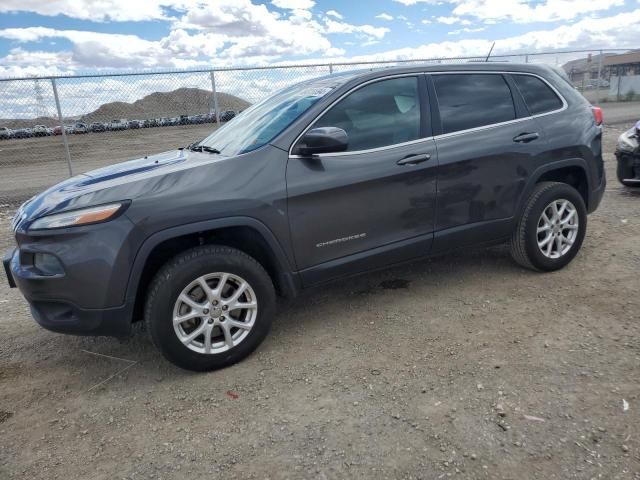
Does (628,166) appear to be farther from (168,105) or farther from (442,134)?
(168,105)

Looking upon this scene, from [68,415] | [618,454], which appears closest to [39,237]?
[68,415]

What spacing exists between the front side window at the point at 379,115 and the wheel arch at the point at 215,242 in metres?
0.86

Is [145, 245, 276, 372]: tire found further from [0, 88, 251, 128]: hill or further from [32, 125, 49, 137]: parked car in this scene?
[32, 125, 49, 137]: parked car

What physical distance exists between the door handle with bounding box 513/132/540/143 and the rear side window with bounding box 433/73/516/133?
171 millimetres

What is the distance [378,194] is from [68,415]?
2336 mm

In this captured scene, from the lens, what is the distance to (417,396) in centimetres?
280

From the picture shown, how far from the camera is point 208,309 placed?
3.09m

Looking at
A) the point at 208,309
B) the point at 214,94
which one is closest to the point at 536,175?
the point at 208,309

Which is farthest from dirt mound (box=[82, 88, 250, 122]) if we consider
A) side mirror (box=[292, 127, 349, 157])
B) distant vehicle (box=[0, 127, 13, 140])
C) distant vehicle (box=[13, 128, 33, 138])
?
side mirror (box=[292, 127, 349, 157])

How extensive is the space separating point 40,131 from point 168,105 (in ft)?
8.23

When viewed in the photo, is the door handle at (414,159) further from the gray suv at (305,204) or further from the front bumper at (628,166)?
the front bumper at (628,166)

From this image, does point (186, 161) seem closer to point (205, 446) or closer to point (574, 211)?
point (205, 446)

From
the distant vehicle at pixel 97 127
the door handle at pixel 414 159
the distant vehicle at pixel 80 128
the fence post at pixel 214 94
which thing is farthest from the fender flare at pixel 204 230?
the distant vehicle at pixel 97 127

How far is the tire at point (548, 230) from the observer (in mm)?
4188
